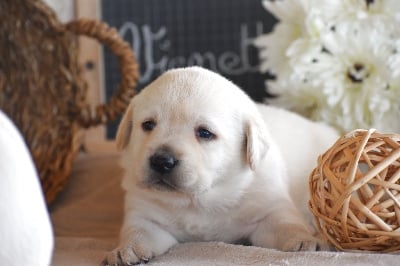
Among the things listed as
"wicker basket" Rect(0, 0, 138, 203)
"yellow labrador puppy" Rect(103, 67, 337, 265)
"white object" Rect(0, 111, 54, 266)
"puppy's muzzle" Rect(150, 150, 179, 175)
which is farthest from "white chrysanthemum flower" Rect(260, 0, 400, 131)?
"white object" Rect(0, 111, 54, 266)

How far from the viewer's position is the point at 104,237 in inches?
79.1

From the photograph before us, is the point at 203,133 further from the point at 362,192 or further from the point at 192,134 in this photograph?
the point at 362,192

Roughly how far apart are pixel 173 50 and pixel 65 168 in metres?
0.65

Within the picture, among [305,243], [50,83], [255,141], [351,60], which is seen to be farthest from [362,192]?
[50,83]

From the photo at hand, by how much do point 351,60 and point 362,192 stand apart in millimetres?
829

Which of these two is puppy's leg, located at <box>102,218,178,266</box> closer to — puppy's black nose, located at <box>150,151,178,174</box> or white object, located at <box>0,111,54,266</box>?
puppy's black nose, located at <box>150,151,178,174</box>

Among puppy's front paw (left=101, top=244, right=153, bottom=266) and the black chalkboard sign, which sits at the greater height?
the black chalkboard sign

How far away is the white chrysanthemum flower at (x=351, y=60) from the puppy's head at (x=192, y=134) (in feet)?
1.57

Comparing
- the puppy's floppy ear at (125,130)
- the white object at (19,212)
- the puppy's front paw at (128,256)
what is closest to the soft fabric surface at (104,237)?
the puppy's front paw at (128,256)

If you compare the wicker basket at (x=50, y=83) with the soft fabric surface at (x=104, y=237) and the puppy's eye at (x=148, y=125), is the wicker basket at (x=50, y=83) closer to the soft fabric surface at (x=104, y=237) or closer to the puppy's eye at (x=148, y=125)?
the soft fabric surface at (x=104, y=237)

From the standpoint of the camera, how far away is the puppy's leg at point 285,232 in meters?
1.57

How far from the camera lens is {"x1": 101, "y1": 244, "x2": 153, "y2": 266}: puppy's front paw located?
1581mm

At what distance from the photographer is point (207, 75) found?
1.71 metres

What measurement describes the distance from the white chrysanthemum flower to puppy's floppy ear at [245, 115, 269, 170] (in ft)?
1.63
